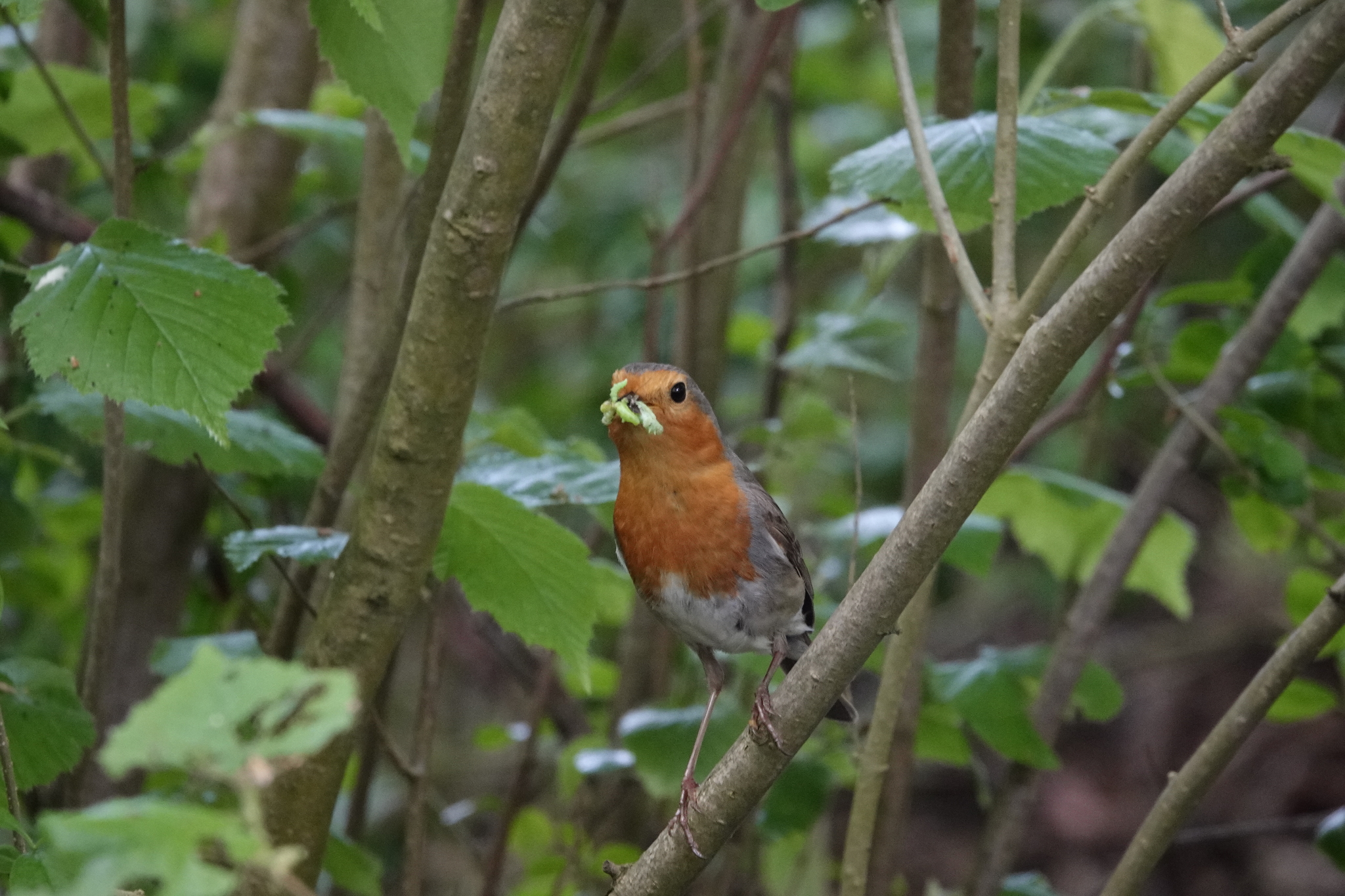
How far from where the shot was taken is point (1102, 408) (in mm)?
3566

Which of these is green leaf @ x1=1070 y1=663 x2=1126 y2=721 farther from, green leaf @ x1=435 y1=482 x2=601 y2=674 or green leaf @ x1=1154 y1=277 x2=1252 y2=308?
green leaf @ x1=435 y1=482 x2=601 y2=674

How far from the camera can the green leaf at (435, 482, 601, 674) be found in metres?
1.99

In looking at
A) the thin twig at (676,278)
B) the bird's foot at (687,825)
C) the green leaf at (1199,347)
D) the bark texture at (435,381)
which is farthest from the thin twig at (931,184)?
the green leaf at (1199,347)

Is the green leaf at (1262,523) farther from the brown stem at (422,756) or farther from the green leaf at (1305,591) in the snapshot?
the brown stem at (422,756)

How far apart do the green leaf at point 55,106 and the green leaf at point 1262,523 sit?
8.80ft

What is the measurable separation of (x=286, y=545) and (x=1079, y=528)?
194 cm

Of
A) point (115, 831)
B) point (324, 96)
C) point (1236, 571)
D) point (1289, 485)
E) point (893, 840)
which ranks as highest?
point (324, 96)

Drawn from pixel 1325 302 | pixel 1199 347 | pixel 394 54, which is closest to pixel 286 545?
pixel 394 54

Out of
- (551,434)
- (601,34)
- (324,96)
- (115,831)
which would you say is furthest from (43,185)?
(115,831)

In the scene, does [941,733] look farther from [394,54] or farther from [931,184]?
[394,54]

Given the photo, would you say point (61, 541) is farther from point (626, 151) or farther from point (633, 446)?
point (626, 151)

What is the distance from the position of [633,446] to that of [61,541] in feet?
7.24

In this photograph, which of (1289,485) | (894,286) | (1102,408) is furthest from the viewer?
(894,286)

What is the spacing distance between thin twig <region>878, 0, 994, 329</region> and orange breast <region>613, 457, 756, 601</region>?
0.73 m
